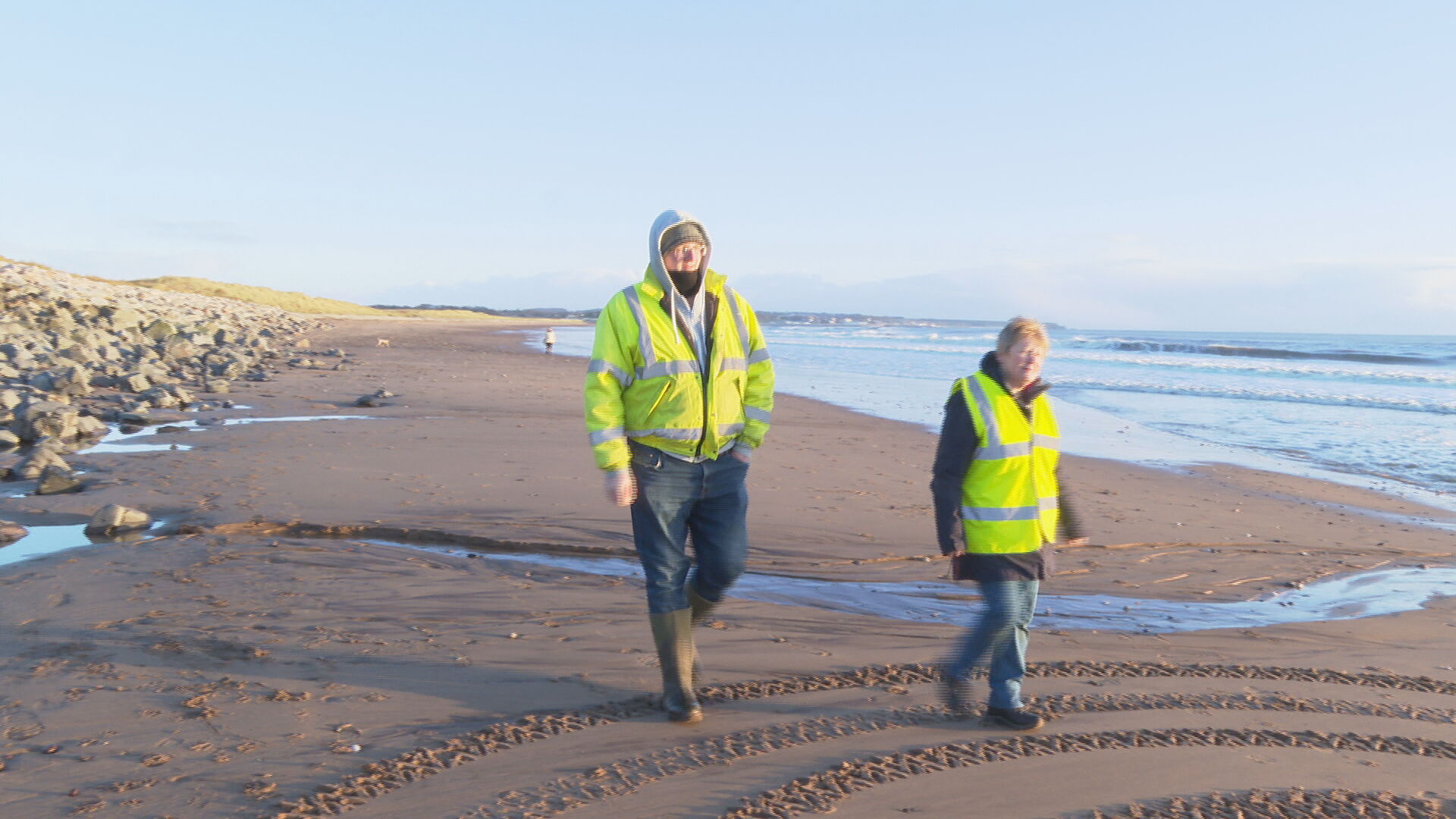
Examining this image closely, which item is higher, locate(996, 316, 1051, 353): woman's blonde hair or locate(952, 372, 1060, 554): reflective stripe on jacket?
locate(996, 316, 1051, 353): woman's blonde hair

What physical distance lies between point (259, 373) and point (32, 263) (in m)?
35.0

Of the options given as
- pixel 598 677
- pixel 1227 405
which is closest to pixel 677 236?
pixel 598 677

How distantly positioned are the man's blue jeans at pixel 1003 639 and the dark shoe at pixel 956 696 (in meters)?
0.04

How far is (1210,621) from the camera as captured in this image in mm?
5227

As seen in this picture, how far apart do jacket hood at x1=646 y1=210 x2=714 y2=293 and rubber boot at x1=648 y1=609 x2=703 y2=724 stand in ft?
4.12

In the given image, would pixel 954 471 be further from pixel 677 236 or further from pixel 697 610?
pixel 677 236

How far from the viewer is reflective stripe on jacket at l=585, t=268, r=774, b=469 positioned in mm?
3463

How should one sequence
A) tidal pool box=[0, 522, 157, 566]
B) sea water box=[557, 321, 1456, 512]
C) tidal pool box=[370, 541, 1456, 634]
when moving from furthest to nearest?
1. sea water box=[557, 321, 1456, 512]
2. tidal pool box=[0, 522, 157, 566]
3. tidal pool box=[370, 541, 1456, 634]

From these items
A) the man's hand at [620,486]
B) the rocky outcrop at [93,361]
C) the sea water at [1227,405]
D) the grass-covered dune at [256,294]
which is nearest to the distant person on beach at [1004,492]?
the man's hand at [620,486]

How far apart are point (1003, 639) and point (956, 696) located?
31cm

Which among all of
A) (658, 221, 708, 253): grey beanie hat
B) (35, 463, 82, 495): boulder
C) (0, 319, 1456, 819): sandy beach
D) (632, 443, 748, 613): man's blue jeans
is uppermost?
(658, 221, 708, 253): grey beanie hat

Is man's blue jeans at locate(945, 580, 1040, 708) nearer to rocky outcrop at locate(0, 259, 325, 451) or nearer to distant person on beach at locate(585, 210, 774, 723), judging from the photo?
distant person on beach at locate(585, 210, 774, 723)

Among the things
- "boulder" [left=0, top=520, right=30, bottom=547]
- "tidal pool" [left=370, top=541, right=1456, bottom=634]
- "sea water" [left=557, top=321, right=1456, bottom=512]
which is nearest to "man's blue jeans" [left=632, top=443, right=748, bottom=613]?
"tidal pool" [left=370, top=541, right=1456, bottom=634]

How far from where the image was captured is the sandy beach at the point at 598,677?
3.08 m
